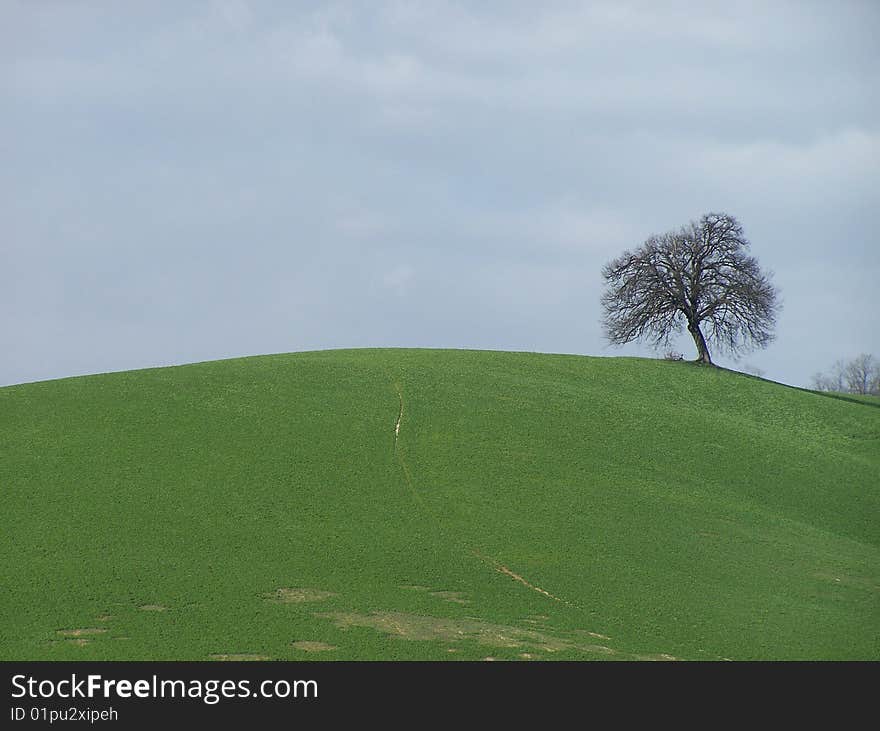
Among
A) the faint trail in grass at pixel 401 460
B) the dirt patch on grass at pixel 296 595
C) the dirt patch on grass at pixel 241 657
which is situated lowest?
the dirt patch on grass at pixel 241 657

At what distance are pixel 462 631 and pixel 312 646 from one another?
372 cm

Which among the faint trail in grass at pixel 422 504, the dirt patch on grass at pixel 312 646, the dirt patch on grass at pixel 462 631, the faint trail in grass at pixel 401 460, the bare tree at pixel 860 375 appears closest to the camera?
→ the dirt patch on grass at pixel 312 646

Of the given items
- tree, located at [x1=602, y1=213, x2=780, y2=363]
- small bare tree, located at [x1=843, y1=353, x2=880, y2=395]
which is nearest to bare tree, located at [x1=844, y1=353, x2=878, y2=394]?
small bare tree, located at [x1=843, y1=353, x2=880, y2=395]

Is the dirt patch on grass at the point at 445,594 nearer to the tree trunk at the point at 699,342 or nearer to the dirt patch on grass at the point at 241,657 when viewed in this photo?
the dirt patch on grass at the point at 241,657

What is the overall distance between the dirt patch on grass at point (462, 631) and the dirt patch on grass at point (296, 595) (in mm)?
1216

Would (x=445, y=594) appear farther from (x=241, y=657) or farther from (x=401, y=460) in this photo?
(x=401, y=460)

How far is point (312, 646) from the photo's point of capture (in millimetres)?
18984

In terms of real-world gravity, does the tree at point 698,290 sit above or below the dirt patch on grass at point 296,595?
above

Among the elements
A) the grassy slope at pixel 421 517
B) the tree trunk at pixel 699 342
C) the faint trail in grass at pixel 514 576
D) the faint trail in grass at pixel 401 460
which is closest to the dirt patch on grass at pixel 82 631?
the grassy slope at pixel 421 517

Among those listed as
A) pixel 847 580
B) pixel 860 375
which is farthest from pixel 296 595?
pixel 860 375

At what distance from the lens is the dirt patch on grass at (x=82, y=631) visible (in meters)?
18.8
